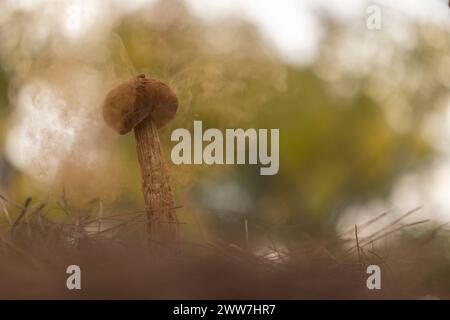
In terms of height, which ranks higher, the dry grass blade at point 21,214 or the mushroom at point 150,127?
the mushroom at point 150,127

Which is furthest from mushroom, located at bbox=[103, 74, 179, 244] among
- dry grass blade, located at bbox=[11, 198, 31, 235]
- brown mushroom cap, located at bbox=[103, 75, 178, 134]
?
dry grass blade, located at bbox=[11, 198, 31, 235]

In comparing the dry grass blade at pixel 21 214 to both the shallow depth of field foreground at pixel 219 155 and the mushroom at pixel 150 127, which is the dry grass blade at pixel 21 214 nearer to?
the shallow depth of field foreground at pixel 219 155

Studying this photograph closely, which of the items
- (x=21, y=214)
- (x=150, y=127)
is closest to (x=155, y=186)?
(x=150, y=127)

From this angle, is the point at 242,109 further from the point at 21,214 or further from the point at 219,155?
the point at 21,214

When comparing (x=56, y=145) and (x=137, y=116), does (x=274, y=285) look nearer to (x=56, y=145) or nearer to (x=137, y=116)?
(x=137, y=116)

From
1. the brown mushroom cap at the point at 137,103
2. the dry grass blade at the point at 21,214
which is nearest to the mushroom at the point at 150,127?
the brown mushroom cap at the point at 137,103
